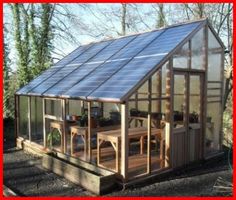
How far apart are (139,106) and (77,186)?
3669mm

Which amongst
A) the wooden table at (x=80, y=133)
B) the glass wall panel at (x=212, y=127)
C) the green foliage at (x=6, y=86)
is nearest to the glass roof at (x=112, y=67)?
the wooden table at (x=80, y=133)

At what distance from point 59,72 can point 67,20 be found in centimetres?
1193

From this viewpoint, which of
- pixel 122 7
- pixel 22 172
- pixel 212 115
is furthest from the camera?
pixel 122 7

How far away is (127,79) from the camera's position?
6387 mm

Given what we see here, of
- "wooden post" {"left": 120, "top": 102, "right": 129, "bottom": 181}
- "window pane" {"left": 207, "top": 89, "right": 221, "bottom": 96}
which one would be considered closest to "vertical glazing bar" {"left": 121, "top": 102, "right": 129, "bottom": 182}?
"wooden post" {"left": 120, "top": 102, "right": 129, "bottom": 181}

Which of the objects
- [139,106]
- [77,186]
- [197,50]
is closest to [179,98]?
[197,50]

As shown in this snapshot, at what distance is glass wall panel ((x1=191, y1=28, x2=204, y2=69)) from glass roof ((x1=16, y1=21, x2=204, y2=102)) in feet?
0.95

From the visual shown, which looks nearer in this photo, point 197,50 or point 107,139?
point 107,139

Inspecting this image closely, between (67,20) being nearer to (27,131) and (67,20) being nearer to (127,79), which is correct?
(27,131)

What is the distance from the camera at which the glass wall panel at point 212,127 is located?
8219 mm

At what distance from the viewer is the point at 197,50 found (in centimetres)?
762

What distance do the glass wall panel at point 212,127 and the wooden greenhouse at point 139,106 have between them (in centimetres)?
3

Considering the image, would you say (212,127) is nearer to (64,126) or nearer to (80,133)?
(80,133)

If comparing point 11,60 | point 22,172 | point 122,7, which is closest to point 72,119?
point 22,172
